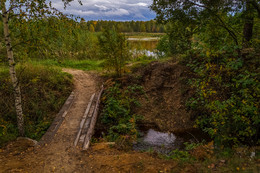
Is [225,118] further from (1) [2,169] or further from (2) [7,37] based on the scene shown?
(2) [7,37]

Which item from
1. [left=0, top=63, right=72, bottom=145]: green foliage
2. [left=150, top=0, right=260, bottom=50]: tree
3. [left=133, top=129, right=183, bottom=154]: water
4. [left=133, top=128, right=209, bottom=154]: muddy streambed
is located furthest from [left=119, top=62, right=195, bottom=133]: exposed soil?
[left=0, top=63, right=72, bottom=145]: green foliage

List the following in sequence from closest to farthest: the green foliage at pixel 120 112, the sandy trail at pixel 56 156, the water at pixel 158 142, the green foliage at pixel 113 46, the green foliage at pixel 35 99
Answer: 1. the sandy trail at pixel 56 156
2. the water at pixel 158 142
3. the green foliage at pixel 35 99
4. the green foliage at pixel 120 112
5. the green foliage at pixel 113 46

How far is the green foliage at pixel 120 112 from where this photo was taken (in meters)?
6.58

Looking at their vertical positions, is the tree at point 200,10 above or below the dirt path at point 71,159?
above

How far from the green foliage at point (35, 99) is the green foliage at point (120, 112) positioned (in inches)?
83.1

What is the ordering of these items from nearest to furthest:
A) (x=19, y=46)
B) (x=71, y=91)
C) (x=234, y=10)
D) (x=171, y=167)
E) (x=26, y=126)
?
(x=171, y=167) < (x=19, y=46) < (x=234, y=10) < (x=26, y=126) < (x=71, y=91)

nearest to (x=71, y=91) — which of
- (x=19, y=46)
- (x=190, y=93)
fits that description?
(x=19, y=46)

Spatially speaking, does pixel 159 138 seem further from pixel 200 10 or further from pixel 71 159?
pixel 200 10

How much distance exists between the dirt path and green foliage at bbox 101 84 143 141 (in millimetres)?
1202

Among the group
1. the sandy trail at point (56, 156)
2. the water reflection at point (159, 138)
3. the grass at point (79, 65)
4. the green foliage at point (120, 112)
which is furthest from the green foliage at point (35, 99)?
the water reflection at point (159, 138)

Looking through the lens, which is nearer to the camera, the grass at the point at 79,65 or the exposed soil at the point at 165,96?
the exposed soil at the point at 165,96

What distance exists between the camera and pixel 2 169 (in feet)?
13.6

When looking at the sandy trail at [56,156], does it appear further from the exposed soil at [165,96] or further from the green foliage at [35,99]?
the exposed soil at [165,96]

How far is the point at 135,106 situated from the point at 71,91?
3.35m
